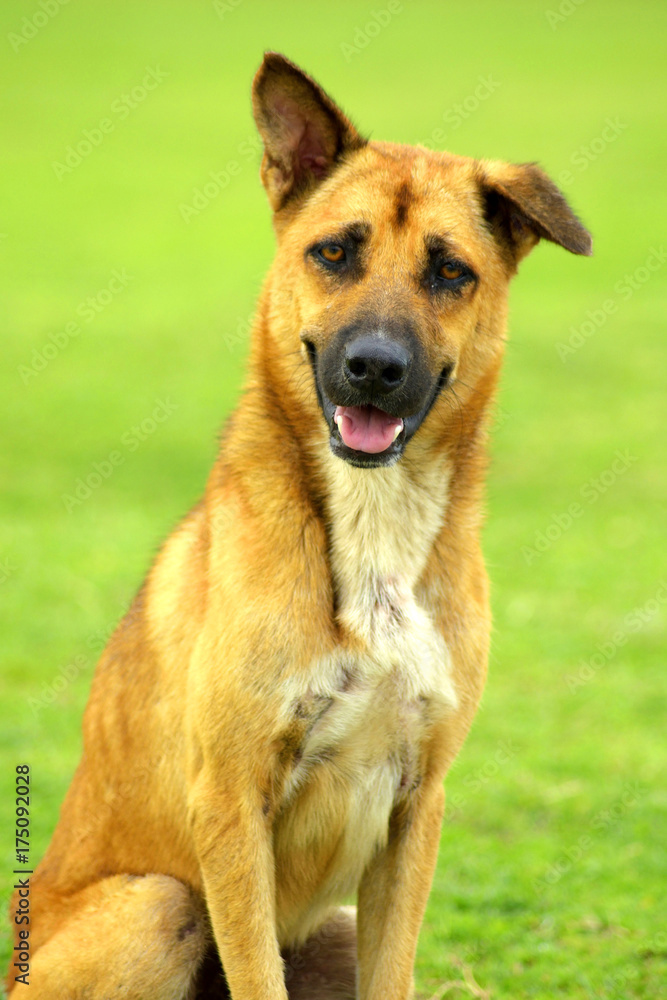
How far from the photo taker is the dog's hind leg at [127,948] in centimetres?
321

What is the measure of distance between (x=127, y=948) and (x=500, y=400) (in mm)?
2159

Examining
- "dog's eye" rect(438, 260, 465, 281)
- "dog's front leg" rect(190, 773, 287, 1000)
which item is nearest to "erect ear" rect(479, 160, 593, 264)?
"dog's eye" rect(438, 260, 465, 281)

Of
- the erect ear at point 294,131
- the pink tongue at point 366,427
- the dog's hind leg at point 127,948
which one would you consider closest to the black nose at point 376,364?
the pink tongue at point 366,427

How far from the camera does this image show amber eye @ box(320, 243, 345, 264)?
335cm

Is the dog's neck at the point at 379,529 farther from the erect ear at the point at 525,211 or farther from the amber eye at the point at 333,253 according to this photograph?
the erect ear at the point at 525,211

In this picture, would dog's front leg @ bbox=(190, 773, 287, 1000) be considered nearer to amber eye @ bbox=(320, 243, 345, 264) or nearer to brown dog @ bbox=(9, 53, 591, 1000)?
brown dog @ bbox=(9, 53, 591, 1000)

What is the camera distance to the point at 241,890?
3105 mm

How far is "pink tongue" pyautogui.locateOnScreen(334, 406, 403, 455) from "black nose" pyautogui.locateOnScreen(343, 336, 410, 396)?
0.13m

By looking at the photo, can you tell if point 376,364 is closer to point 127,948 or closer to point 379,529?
point 379,529

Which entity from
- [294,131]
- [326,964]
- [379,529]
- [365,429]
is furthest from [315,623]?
[294,131]

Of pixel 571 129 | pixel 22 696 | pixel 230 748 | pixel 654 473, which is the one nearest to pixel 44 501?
pixel 22 696

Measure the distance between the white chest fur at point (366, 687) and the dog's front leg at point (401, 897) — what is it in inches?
2.7

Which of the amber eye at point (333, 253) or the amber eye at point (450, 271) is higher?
the amber eye at point (450, 271)

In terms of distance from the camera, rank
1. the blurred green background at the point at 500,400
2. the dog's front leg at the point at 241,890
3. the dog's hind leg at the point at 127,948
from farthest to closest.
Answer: the blurred green background at the point at 500,400
the dog's hind leg at the point at 127,948
the dog's front leg at the point at 241,890
